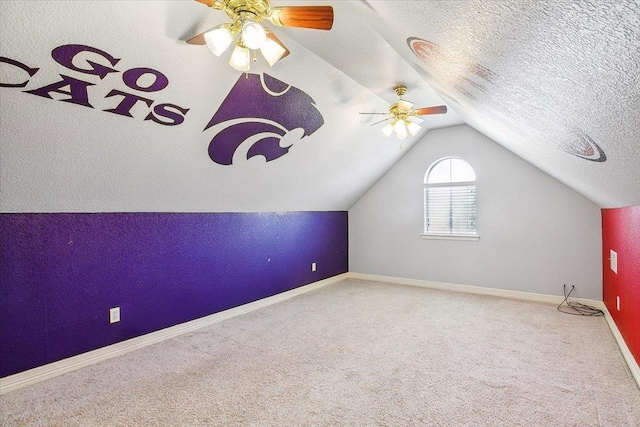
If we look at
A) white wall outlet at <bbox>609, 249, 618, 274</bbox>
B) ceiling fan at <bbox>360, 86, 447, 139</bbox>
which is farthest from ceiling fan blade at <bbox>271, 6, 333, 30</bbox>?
white wall outlet at <bbox>609, 249, 618, 274</bbox>

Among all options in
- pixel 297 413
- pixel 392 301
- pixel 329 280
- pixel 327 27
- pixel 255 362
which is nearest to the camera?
pixel 327 27

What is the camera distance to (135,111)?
7.36 ft

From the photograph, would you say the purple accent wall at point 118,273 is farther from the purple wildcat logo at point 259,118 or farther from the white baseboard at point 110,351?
the purple wildcat logo at point 259,118

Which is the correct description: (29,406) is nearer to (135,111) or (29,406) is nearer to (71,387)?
(71,387)

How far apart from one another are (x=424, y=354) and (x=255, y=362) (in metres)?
1.44

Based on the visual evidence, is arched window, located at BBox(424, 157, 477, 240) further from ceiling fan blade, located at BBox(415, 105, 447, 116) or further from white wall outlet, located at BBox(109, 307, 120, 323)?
white wall outlet, located at BBox(109, 307, 120, 323)

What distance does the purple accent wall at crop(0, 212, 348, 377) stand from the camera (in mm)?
2396

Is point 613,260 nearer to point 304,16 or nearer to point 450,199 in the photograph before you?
point 450,199

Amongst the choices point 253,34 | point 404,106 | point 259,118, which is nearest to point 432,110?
point 404,106

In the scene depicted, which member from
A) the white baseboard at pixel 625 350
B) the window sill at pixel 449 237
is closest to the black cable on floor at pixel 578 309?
the white baseboard at pixel 625 350

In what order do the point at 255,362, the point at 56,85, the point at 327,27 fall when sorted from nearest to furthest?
the point at 327,27 → the point at 56,85 → the point at 255,362

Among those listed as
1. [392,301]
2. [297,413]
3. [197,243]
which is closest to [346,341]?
[297,413]

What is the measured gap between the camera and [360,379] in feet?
7.91

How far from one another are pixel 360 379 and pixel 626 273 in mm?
2437
